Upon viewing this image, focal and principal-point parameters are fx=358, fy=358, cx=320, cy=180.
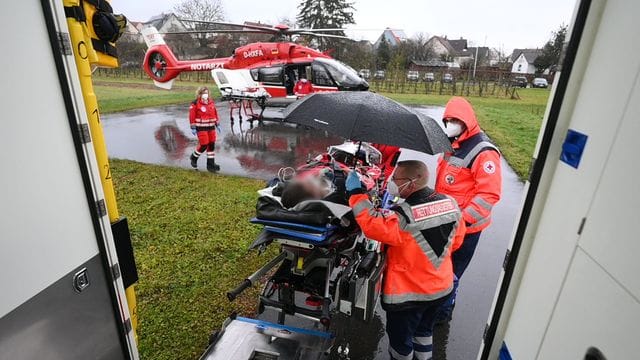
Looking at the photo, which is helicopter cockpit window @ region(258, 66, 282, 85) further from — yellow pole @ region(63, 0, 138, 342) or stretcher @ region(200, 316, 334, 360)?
Answer: yellow pole @ region(63, 0, 138, 342)

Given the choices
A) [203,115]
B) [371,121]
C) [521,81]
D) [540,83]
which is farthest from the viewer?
[540,83]

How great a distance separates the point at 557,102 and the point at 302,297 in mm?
3581

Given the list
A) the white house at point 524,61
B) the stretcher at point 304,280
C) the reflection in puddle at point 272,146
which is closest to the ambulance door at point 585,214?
the stretcher at point 304,280

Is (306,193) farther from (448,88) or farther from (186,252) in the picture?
(448,88)

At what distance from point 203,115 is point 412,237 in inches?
266

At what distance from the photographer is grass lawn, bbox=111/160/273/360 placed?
377cm

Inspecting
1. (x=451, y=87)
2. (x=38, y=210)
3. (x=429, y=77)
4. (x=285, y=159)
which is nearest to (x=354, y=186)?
(x=38, y=210)

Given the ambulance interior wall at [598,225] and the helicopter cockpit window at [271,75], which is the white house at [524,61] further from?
the ambulance interior wall at [598,225]

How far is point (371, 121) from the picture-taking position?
273cm

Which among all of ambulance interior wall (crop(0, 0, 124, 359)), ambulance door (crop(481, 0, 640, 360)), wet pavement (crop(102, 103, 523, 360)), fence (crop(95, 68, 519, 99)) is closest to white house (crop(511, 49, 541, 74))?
fence (crop(95, 68, 519, 99))

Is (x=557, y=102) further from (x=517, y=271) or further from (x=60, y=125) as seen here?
(x=60, y=125)

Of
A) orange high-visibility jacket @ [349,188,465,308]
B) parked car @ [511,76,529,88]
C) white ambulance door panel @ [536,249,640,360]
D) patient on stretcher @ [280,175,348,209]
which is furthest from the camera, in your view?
parked car @ [511,76,529,88]

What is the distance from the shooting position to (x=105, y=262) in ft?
6.95

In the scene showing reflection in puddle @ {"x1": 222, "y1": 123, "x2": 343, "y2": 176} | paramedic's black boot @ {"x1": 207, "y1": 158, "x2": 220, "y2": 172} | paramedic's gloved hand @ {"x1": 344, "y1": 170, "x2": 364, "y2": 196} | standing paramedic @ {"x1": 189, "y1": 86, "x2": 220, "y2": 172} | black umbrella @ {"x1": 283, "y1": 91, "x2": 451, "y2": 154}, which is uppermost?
black umbrella @ {"x1": 283, "y1": 91, "x2": 451, "y2": 154}
